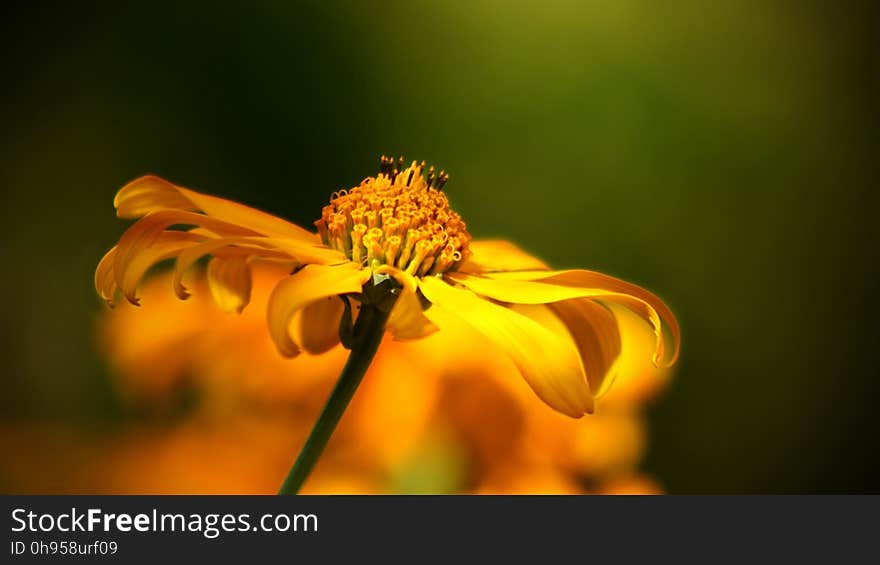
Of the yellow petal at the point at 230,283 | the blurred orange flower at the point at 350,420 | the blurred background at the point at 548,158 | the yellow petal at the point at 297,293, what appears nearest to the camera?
the yellow petal at the point at 297,293

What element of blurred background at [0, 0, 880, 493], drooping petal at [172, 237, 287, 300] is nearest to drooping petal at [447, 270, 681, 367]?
drooping petal at [172, 237, 287, 300]

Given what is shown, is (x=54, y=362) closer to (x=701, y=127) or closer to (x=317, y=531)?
(x=317, y=531)

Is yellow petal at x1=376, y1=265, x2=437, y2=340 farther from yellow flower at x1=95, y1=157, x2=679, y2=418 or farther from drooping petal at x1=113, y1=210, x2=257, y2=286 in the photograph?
drooping petal at x1=113, y1=210, x2=257, y2=286

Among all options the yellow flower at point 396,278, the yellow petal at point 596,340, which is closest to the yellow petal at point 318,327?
the yellow flower at point 396,278

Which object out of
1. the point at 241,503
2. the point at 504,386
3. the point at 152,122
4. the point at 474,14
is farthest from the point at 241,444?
the point at 474,14

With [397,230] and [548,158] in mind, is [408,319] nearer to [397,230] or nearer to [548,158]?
[397,230]

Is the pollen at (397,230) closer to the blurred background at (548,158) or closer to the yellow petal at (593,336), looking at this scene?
the yellow petal at (593,336)

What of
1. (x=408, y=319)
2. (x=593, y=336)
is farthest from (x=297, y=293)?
(x=593, y=336)
